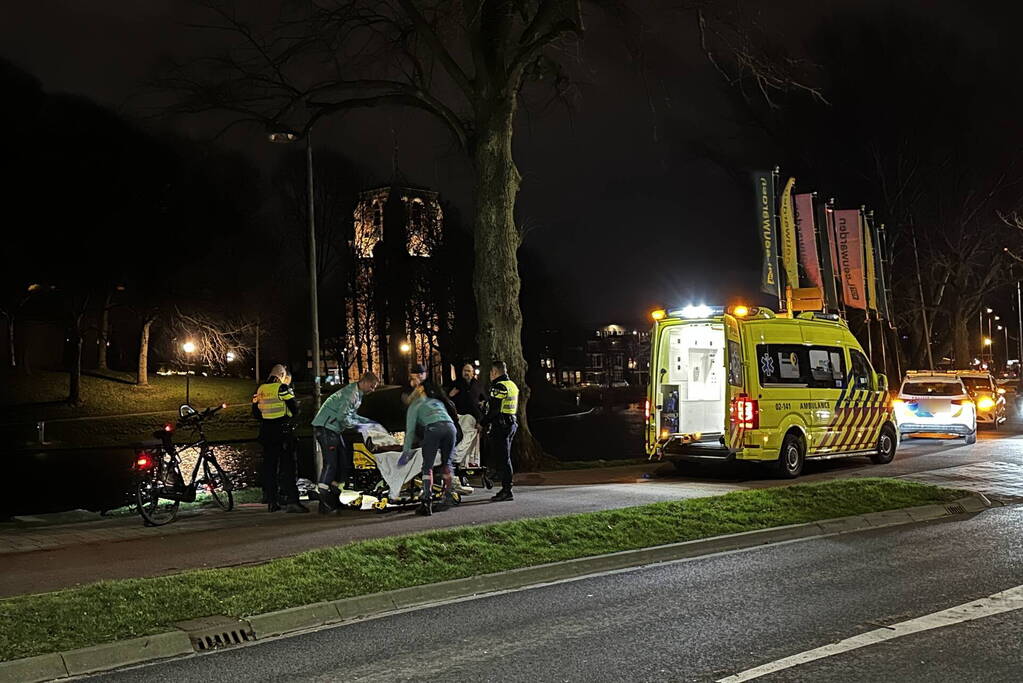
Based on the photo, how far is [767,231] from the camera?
24.5m

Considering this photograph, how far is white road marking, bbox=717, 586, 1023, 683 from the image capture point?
18.1 feet

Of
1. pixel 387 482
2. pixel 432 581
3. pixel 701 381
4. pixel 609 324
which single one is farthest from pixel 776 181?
pixel 609 324

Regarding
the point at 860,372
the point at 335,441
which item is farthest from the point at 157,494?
the point at 860,372

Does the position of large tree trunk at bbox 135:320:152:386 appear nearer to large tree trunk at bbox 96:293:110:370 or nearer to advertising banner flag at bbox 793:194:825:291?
large tree trunk at bbox 96:293:110:370

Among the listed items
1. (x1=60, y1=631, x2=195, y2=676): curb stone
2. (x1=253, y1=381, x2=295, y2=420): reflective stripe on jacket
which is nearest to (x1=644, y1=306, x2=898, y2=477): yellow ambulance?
(x1=253, y1=381, x2=295, y2=420): reflective stripe on jacket

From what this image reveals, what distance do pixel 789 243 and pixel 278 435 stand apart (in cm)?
1764

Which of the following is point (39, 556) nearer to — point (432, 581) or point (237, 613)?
point (237, 613)

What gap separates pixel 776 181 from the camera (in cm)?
2534

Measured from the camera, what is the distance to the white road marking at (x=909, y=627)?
18.1 ft

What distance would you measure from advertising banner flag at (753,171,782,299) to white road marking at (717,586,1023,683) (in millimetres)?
17059

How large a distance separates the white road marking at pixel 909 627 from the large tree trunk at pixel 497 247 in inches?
435

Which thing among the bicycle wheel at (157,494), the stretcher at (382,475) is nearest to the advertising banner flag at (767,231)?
the stretcher at (382,475)

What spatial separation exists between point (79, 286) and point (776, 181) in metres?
35.2

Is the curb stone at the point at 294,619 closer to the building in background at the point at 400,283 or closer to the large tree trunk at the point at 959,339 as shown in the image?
the large tree trunk at the point at 959,339
